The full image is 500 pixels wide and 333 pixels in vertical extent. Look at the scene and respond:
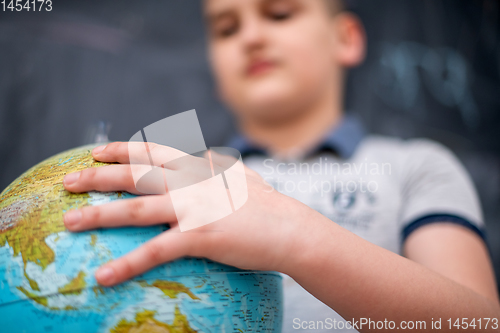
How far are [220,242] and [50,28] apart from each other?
1799 mm

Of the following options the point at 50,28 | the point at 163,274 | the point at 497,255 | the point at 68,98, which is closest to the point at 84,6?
the point at 50,28

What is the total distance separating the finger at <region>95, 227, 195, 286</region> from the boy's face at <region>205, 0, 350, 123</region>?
0.78 meters

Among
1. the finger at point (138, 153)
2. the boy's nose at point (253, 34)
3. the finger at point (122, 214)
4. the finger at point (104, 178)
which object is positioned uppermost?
the boy's nose at point (253, 34)

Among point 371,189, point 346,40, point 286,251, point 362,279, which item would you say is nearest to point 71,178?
point 286,251

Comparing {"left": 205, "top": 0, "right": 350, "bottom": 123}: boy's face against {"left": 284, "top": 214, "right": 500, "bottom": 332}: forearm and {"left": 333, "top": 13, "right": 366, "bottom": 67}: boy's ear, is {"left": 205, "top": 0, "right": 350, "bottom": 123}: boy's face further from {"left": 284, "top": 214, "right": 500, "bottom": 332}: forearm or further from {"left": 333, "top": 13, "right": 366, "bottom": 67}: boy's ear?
{"left": 284, "top": 214, "right": 500, "bottom": 332}: forearm

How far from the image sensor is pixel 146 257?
445 mm

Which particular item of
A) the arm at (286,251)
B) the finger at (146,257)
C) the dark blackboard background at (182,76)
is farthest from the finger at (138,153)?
the dark blackboard background at (182,76)

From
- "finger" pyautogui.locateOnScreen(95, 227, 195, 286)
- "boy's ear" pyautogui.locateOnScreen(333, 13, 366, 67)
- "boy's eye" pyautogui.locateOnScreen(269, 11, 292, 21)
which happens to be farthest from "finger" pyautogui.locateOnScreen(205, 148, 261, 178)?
"boy's ear" pyautogui.locateOnScreen(333, 13, 366, 67)

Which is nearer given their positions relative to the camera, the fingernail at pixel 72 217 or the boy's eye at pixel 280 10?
the fingernail at pixel 72 217

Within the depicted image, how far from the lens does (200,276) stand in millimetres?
482

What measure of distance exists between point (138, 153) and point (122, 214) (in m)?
0.09

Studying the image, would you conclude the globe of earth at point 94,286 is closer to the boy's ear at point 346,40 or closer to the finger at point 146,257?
the finger at point 146,257

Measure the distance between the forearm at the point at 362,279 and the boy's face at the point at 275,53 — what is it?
2.35ft

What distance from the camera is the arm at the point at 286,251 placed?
0.46 metres
